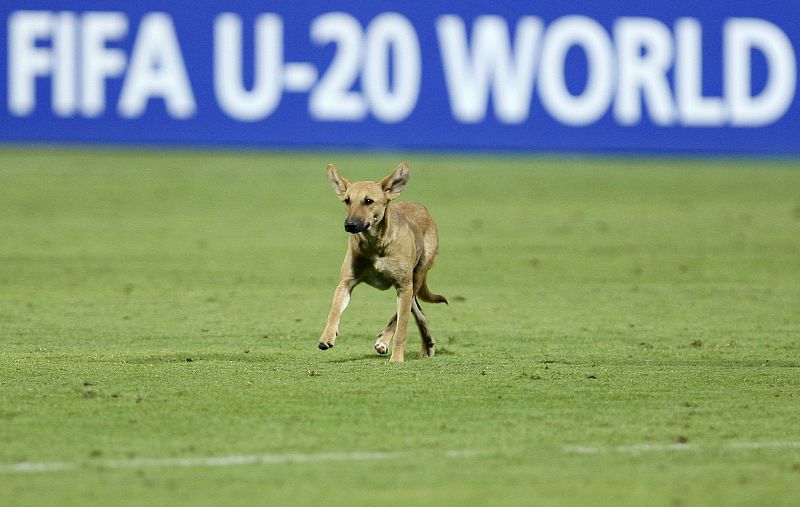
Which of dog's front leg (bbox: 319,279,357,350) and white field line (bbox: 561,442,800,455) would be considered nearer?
white field line (bbox: 561,442,800,455)

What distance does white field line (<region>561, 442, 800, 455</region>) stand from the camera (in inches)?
262

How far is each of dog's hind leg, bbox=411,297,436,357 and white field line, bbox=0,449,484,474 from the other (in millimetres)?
2810

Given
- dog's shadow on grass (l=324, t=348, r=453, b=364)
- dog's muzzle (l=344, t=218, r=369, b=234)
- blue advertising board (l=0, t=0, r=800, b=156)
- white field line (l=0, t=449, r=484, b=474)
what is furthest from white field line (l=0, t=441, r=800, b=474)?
blue advertising board (l=0, t=0, r=800, b=156)

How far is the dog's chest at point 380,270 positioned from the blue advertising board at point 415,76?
14593 millimetres

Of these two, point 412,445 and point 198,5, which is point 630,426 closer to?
point 412,445

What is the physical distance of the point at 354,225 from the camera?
28.9ft

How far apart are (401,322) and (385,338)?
406 millimetres

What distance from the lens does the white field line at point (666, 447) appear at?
6.64 meters

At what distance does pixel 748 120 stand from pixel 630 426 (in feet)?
60.8

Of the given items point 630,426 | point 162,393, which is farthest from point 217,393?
point 630,426

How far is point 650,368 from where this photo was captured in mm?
9078

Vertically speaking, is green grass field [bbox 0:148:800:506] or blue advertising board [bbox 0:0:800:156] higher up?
blue advertising board [bbox 0:0:800:156]

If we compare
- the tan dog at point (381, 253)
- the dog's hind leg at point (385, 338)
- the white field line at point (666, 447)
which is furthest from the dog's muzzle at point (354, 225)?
the white field line at point (666, 447)

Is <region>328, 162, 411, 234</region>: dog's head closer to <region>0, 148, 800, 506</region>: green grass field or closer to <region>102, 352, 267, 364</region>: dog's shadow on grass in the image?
<region>0, 148, 800, 506</region>: green grass field
